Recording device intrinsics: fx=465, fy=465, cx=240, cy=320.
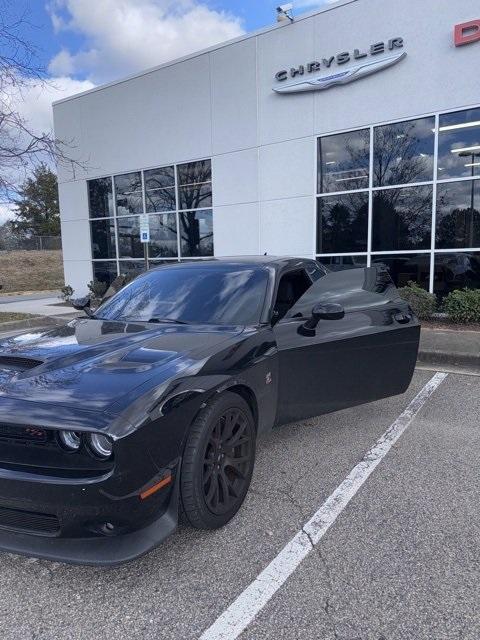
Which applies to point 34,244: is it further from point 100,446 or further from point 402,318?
point 100,446

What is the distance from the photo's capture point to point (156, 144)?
524 inches

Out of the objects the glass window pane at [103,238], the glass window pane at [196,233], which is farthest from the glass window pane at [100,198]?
the glass window pane at [196,233]

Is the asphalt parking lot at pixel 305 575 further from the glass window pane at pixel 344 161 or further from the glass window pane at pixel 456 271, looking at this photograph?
the glass window pane at pixel 344 161

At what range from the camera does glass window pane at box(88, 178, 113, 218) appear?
1487cm

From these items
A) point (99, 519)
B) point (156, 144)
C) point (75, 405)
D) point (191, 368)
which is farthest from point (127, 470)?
point (156, 144)

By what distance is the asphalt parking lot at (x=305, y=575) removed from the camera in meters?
2.02

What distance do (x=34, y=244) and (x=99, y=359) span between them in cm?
4583

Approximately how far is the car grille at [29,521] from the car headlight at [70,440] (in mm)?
316

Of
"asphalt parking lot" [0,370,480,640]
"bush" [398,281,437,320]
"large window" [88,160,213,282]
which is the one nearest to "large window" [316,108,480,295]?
"bush" [398,281,437,320]

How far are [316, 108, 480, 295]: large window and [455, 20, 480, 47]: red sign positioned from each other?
1.21 m

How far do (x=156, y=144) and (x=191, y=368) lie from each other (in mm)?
12188

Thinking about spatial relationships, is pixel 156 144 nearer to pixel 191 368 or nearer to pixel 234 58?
pixel 234 58

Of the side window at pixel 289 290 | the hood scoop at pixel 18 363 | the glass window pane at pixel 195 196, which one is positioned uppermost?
the glass window pane at pixel 195 196

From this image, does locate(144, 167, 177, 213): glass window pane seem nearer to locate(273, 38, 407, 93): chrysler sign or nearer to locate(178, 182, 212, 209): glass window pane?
locate(178, 182, 212, 209): glass window pane
